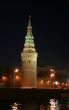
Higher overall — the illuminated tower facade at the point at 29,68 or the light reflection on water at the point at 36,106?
the illuminated tower facade at the point at 29,68

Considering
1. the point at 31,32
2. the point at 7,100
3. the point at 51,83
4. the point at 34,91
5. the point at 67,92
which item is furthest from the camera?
the point at 51,83

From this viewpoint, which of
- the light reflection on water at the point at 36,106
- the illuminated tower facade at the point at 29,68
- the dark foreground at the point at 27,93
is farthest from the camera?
the illuminated tower facade at the point at 29,68

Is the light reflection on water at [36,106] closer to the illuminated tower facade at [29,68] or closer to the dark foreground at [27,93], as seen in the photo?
the dark foreground at [27,93]

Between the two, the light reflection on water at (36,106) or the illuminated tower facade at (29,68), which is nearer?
the light reflection on water at (36,106)

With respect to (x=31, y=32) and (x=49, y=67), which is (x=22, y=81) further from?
(x=49, y=67)

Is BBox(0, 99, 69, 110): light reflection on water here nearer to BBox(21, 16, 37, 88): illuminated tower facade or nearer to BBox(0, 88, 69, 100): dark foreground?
BBox(0, 88, 69, 100): dark foreground

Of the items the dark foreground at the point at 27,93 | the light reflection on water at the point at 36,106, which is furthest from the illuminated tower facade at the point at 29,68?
the light reflection on water at the point at 36,106

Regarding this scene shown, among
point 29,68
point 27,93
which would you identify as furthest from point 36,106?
point 29,68

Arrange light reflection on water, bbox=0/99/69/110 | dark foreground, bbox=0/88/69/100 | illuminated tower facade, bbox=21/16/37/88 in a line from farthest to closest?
illuminated tower facade, bbox=21/16/37/88 → dark foreground, bbox=0/88/69/100 → light reflection on water, bbox=0/99/69/110

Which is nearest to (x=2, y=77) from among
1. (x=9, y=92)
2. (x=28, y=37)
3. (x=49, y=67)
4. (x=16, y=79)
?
(x=16, y=79)

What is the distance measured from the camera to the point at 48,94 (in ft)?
217

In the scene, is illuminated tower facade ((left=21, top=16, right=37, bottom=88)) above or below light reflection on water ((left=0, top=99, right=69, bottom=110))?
above

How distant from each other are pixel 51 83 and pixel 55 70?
13820 millimetres

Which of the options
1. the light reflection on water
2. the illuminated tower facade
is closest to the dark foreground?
the light reflection on water
